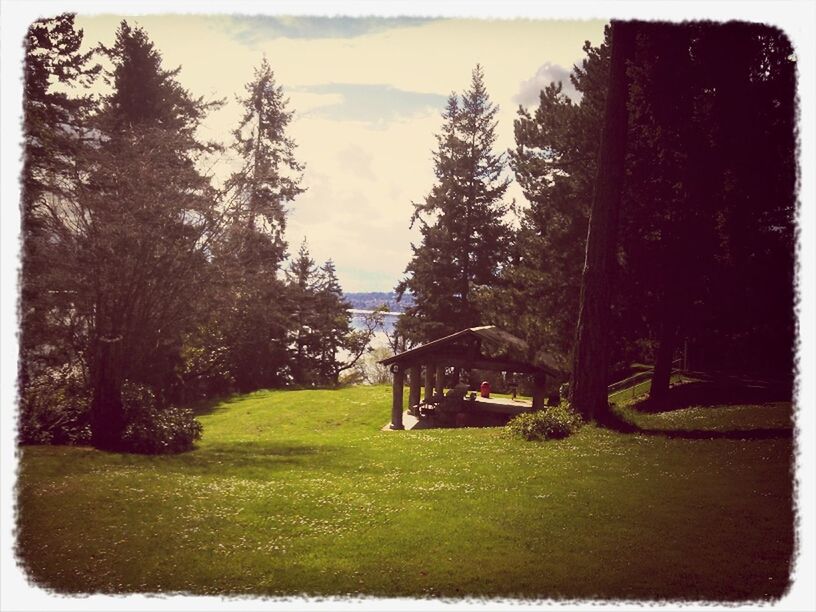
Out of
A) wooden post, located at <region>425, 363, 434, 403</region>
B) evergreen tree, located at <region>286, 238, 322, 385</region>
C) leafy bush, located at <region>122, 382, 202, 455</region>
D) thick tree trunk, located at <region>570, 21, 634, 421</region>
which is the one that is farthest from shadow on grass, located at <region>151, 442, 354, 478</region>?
evergreen tree, located at <region>286, 238, 322, 385</region>

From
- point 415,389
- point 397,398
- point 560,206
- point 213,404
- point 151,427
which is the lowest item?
point 213,404

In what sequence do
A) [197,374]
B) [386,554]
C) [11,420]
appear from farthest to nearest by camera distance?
1. [197,374]
2. [11,420]
3. [386,554]

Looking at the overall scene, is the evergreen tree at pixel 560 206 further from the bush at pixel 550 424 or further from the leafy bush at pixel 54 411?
the leafy bush at pixel 54 411

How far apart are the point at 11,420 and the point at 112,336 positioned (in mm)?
7746

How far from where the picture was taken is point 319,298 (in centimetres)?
6222

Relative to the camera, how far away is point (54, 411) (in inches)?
657

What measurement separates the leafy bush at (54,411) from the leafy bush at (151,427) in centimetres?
Result: 118

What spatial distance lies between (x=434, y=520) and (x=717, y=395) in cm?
1709

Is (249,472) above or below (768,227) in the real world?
below

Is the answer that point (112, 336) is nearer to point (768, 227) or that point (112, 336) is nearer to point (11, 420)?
point (11, 420)

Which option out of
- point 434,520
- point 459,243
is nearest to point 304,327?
point 459,243

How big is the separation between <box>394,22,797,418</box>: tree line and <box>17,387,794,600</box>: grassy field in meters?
4.53

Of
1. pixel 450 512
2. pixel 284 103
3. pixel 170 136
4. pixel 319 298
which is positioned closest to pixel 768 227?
pixel 450 512

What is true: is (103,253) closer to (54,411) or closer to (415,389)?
(54,411)
